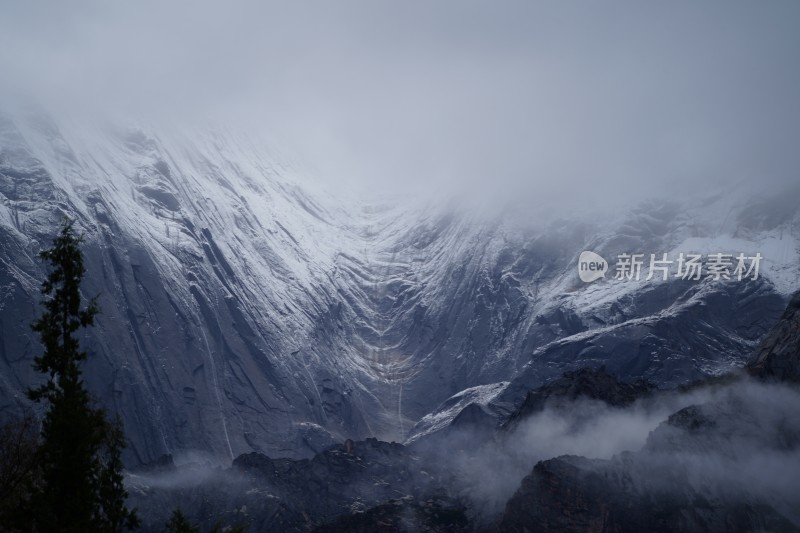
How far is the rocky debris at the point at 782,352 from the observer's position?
15862cm

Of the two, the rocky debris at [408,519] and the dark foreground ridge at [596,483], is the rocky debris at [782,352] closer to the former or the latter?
the dark foreground ridge at [596,483]

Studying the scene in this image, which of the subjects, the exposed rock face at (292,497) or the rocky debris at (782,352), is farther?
the exposed rock face at (292,497)

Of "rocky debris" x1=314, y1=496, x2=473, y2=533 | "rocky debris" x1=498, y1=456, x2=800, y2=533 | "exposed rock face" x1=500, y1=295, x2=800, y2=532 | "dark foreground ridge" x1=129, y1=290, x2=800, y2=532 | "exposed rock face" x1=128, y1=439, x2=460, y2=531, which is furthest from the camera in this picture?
"exposed rock face" x1=128, y1=439, x2=460, y2=531

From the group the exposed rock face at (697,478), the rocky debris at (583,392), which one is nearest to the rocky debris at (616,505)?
the exposed rock face at (697,478)

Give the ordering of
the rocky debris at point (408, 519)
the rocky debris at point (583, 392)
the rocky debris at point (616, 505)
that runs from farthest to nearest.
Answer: the rocky debris at point (583, 392) → the rocky debris at point (408, 519) → the rocky debris at point (616, 505)

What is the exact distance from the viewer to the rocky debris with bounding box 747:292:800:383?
159 m

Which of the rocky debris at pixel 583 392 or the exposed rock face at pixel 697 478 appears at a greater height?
the rocky debris at pixel 583 392

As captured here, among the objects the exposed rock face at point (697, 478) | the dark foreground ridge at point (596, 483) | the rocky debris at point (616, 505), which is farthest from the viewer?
the dark foreground ridge at point (596, 483)

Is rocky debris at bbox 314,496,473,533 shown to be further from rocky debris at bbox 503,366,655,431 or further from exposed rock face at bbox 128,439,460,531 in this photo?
rocky debris at bbox 503,366,655,431

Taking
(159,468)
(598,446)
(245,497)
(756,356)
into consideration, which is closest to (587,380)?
(598,446)

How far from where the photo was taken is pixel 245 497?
601 ft

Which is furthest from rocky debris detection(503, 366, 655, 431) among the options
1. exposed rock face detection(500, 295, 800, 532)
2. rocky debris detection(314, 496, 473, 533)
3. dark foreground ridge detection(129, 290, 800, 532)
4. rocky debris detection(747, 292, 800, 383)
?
rocky debris detection(314, 496, 473, 533)

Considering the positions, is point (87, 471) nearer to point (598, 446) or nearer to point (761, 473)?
point (761, 473)

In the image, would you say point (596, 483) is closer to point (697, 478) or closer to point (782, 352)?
point (697, 478)
